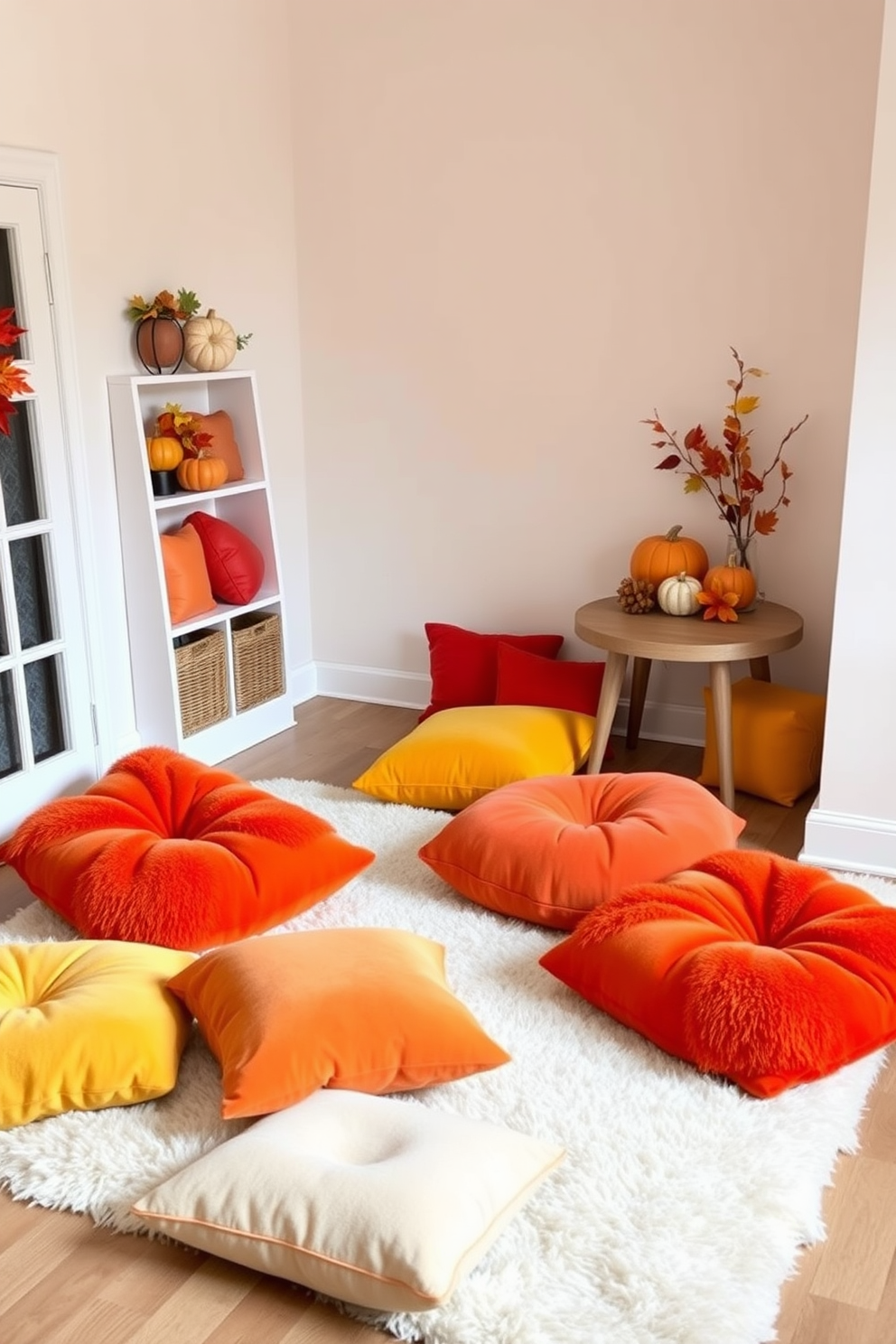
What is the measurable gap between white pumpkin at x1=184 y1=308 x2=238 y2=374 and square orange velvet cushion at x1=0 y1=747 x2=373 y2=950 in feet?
4.33

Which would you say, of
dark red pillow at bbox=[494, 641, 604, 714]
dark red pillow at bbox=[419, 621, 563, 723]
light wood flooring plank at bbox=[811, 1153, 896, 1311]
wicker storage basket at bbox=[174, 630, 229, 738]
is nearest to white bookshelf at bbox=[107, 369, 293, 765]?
wicker storage basket at bbox=[174, 630, 229, 738]

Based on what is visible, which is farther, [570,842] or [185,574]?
[185,574]

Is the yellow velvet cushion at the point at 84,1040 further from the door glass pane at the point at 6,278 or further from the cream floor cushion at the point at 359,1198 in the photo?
the door glass pane at the point at 6,278

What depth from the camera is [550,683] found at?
13.0 ft

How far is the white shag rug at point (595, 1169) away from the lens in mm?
1826

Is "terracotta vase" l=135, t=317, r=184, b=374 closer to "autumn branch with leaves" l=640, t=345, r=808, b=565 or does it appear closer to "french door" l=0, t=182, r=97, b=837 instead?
"french door" l=0, t=182, r=97, b=837

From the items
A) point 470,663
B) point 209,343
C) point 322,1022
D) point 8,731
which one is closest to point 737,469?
point 470,663

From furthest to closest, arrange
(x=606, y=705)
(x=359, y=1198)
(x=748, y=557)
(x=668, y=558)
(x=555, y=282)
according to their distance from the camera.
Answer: (x=555, y=282)
(x=748, y=557)
(x=668, y=558)
(x=606, y=705)
(x=359, y=1198)

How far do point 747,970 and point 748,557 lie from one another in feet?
→ 6.16

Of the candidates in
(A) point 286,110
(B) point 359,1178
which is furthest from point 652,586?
(B) point 359,1178

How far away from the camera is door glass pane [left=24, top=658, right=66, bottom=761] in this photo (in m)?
3.54

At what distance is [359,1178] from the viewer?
1887 millimetres

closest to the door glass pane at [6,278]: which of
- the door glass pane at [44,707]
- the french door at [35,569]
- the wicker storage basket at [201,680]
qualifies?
the french door at [35,569]

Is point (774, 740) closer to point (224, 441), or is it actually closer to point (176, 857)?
point (176, 857)
